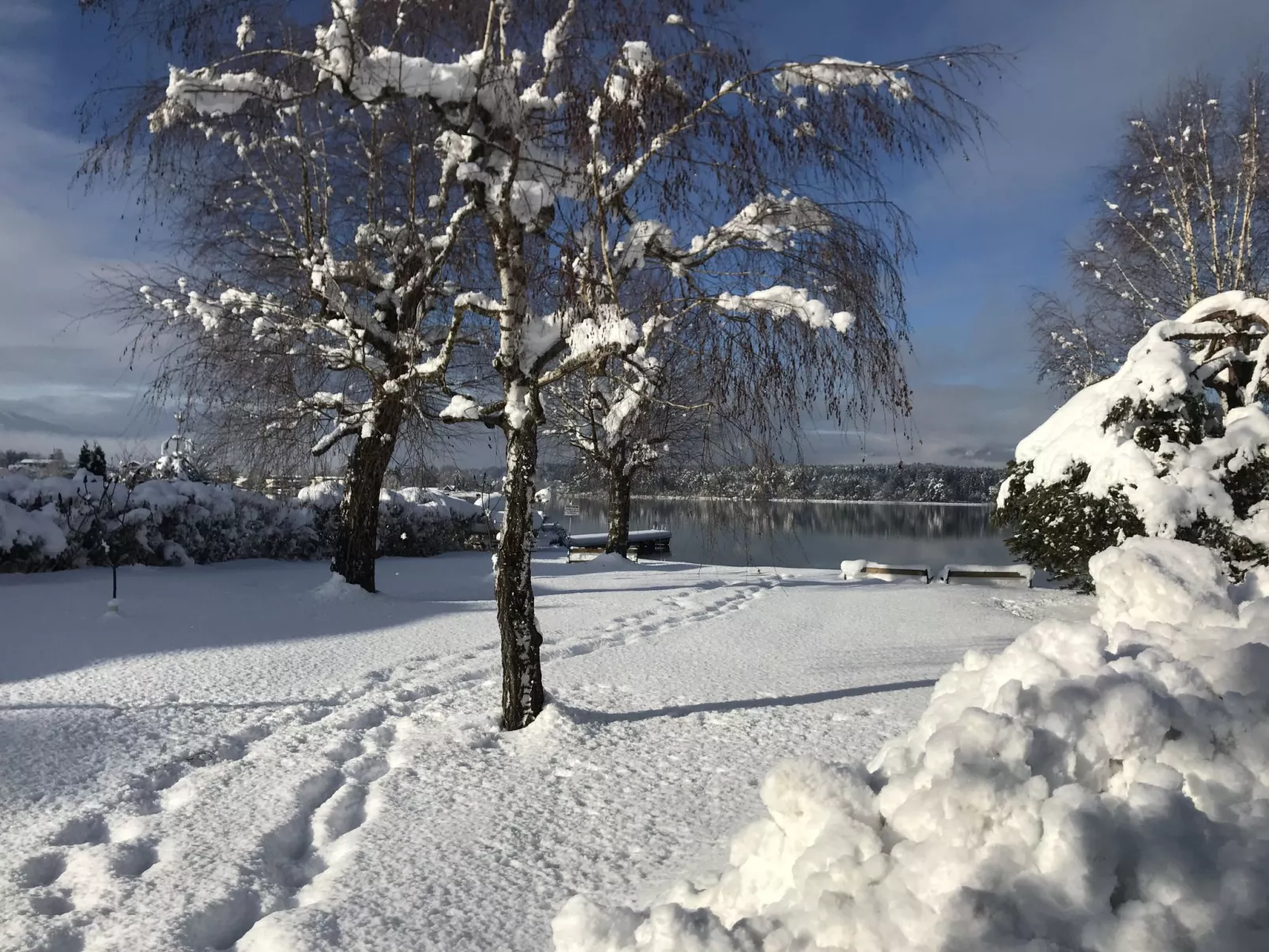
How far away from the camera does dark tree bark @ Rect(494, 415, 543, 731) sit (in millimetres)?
4977

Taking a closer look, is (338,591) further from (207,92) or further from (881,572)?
(881,572)

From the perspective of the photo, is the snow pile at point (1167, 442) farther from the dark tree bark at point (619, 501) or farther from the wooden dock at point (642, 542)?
the wooden dock at point (642, 542)

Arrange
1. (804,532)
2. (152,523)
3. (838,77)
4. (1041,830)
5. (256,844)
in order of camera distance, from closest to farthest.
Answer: (1041,830)
(256,844)
(838,77)
(152,523)
(804,532)

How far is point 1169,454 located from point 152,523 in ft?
43.2

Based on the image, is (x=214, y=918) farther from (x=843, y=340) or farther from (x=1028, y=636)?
(x=843, y=340)

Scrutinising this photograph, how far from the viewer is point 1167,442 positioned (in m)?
7.99

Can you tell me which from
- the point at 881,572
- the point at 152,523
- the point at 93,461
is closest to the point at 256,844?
the point at 152,523

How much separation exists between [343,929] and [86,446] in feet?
63.6

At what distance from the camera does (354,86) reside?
162 inches

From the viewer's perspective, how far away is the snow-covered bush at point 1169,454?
7.68 metres

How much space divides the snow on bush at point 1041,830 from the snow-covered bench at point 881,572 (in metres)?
13.2

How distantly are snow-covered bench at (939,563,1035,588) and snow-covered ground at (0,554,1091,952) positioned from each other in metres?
5.23

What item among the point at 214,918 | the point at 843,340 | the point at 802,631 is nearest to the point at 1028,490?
the point at 802,631

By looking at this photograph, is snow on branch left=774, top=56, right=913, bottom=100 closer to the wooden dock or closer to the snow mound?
the snow mound
